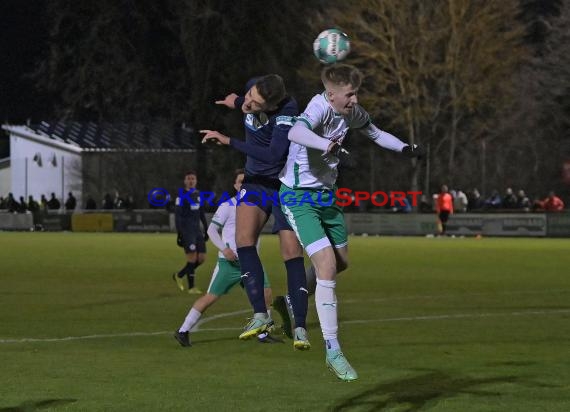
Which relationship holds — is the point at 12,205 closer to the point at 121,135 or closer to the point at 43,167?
the point at 43,167

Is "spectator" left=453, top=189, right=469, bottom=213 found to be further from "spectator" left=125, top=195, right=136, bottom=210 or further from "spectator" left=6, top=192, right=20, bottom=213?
"spectator" left=6, top=192, right=20, bottom=213

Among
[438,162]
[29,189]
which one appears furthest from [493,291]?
[29,189]

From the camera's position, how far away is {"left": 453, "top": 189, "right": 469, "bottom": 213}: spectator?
1848 inches

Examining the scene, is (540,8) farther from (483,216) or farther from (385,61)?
(483,216)

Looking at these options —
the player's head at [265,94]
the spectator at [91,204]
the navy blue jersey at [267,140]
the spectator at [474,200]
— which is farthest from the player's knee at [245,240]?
the spectator at [91,204]

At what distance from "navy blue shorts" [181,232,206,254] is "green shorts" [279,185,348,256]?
11096mm

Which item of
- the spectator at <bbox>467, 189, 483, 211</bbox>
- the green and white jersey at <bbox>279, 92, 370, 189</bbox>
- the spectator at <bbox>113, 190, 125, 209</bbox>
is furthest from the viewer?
the spectator at <bbox>113, 190, 125, 209</bbox>

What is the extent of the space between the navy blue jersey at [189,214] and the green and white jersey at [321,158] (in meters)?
11.1

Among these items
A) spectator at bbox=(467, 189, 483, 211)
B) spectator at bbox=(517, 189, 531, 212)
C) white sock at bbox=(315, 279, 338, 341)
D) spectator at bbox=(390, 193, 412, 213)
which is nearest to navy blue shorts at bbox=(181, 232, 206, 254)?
white sock at bbox=(315, 279, 338, 341)

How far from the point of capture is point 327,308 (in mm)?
9367

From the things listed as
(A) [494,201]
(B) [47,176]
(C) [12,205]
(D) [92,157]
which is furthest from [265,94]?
(B) [47,176]

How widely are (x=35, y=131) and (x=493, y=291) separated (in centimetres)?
6099

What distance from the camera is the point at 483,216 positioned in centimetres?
4569

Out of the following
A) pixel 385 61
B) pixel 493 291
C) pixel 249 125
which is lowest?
pixel 493 291
